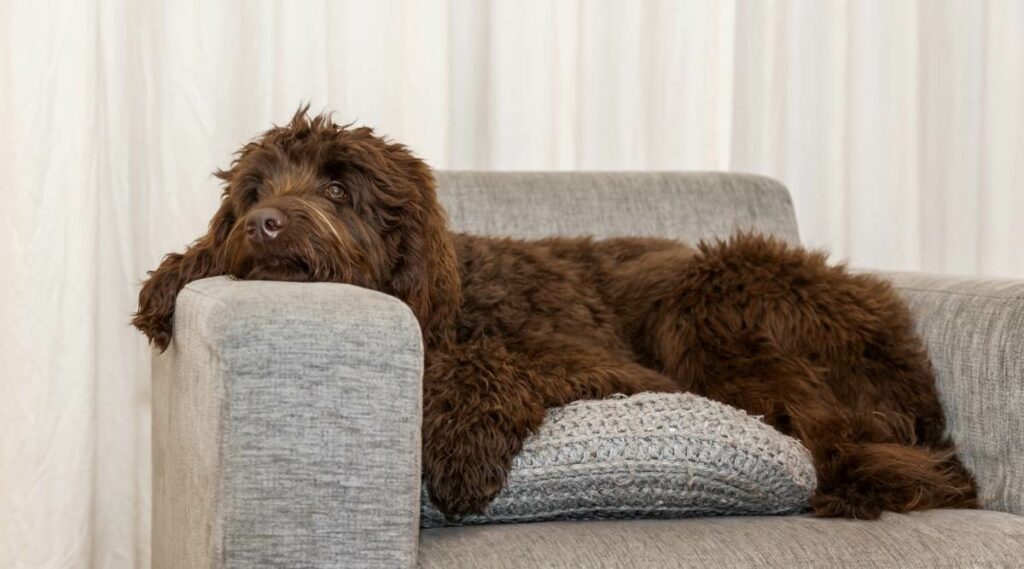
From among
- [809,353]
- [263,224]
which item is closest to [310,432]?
[263,224]

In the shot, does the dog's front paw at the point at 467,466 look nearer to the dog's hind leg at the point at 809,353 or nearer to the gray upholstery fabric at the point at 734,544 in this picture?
the gray upholstery fabric at the point at 734,544

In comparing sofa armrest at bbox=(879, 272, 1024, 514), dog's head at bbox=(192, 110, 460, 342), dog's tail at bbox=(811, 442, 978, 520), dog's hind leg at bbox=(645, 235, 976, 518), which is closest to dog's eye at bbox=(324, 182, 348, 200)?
dog's head at bbox=(192, 110, 460, 342)

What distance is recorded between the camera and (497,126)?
337 centimetres

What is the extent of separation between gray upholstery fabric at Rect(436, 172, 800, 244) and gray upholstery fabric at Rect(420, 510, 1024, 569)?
1.11 metres

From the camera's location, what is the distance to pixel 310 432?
155cm

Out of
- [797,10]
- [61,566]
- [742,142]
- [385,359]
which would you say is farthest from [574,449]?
[797,10]

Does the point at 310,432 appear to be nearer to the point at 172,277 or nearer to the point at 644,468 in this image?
the point at 644,468

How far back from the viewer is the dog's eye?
218 cm

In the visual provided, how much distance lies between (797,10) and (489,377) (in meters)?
2.30

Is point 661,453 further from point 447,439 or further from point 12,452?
point 12,452

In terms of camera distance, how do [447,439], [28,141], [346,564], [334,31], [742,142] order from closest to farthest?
[346,564] < [447,439] < [28,141] < [334,31] < [742,142]

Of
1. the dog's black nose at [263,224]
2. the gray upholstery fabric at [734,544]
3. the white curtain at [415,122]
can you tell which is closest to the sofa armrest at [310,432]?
the gray upholstery fabric at [734,544]

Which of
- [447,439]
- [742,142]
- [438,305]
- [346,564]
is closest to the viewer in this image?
[346,564]

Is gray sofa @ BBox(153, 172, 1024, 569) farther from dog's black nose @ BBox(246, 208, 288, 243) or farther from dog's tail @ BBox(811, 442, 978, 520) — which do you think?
dog's black nose @ BBox(246, 208, 288, 243)
